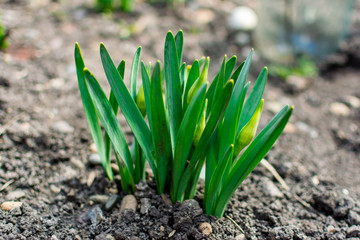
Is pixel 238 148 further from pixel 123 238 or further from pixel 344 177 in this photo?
pixel 344 177

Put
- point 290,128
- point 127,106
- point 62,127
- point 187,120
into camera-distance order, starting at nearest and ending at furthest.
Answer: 1. point 187,120
2. point 127,106
3. point 62,127
4. point 290,128

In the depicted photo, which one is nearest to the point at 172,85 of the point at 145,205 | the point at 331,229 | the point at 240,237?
the point at 145,205

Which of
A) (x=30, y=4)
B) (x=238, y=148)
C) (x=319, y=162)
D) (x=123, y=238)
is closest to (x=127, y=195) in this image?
(x=123, y=238)

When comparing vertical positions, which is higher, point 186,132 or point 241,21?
point 241,21

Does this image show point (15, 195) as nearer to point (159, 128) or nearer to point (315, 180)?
point (159, 128)

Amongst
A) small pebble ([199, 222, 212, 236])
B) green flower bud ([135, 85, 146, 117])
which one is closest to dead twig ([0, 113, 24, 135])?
green flower bud ([135, 85, 146, 117])

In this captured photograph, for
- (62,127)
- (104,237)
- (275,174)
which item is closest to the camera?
(104,237)

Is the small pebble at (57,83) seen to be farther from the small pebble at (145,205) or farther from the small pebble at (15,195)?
the small pebble at (145,205)

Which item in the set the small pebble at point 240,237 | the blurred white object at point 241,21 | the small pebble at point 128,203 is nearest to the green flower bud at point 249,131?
the small pebble at point 240,237
